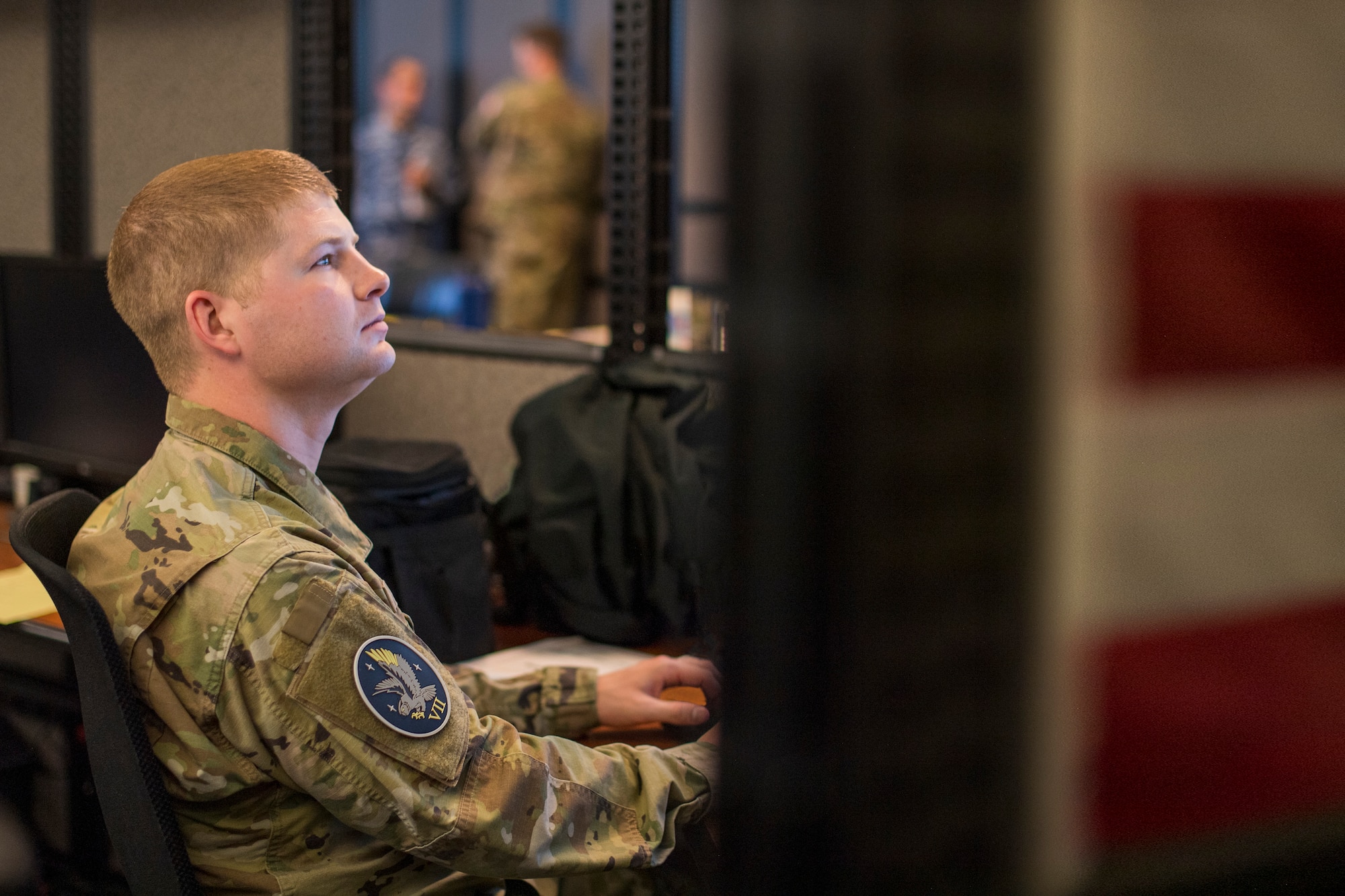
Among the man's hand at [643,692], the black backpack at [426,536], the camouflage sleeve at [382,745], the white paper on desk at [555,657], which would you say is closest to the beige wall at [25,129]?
the black backpack at [426,536]

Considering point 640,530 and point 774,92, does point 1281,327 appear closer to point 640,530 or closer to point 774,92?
point 774,92

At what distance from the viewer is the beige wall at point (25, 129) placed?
2.08 m

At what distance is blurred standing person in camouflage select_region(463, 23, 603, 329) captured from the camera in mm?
4914

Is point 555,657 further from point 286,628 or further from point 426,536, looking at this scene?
point 286,628

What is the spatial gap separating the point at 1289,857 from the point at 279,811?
66cm

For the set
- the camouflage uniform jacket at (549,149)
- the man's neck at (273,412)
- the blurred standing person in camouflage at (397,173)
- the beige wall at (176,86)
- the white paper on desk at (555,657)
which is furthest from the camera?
the blurred standing person in camouflage at (397,173)

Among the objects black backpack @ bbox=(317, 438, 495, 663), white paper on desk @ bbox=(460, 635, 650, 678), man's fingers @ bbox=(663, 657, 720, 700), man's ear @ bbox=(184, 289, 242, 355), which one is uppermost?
man's ear @ bbox=(184, 289, 242, 355)

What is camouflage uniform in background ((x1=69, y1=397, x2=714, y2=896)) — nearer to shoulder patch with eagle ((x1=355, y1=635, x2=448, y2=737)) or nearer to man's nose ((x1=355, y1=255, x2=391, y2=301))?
shoulder patch with eagle ((x1=355, y1=635, x2=448, y2=737))

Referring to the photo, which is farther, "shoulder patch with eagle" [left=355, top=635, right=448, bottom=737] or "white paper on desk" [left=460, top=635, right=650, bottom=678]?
"white paper on desk" [left=460, top=635, right=650, bottom=678]

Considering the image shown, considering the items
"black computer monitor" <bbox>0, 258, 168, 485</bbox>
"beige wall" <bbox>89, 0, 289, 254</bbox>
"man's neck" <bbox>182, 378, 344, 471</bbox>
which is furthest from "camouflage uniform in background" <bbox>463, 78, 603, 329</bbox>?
"man's neck" <bbox>182, 378, 344, 471</bbox>

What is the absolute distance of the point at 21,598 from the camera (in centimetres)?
141

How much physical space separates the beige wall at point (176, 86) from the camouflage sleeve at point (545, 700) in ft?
3.25

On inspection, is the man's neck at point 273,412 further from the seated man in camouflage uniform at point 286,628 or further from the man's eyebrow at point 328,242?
the man's eyebrow at point 328,242

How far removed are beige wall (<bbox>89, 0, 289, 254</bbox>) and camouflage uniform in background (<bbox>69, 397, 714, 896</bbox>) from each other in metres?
1.05
